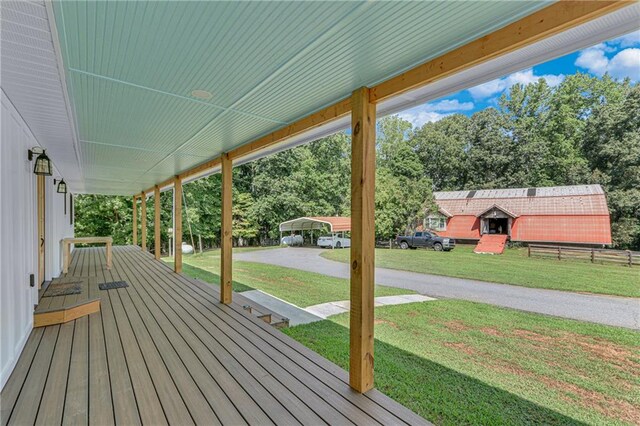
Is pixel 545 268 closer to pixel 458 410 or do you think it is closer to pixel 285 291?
pixel 285 291

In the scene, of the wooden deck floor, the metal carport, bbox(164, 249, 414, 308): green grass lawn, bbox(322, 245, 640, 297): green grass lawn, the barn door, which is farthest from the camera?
the metal carport

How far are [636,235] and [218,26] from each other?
14.3 m

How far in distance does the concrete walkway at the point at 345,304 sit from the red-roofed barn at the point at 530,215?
9.47 meters

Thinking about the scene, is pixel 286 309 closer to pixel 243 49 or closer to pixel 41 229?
pixel 41 229

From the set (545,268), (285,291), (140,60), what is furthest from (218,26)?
(545,268)

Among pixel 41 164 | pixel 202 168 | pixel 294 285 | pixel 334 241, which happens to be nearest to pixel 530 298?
pixel 294 285

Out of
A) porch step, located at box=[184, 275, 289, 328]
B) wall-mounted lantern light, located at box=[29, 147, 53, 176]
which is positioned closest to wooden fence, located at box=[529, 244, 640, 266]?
porch step, located at box=[184, 275, 289, 328]

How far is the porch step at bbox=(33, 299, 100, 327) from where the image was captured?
3.19 meters

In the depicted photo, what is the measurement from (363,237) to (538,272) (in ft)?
32.7

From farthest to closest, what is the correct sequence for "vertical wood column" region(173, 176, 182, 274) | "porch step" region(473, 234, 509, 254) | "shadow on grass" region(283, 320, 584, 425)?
"porch step" region(473, 234, 509, 254), "vertical wood column" region(173, 176, 182, 274), "shadow on grass" region(283, 320, 584, 425)

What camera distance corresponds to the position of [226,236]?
14.4 ft

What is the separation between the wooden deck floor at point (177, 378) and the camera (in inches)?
70.2

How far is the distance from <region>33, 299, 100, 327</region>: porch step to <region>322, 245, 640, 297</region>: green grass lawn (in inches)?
368

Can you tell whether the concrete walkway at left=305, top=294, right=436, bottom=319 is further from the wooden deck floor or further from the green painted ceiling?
the green painted ceiling
